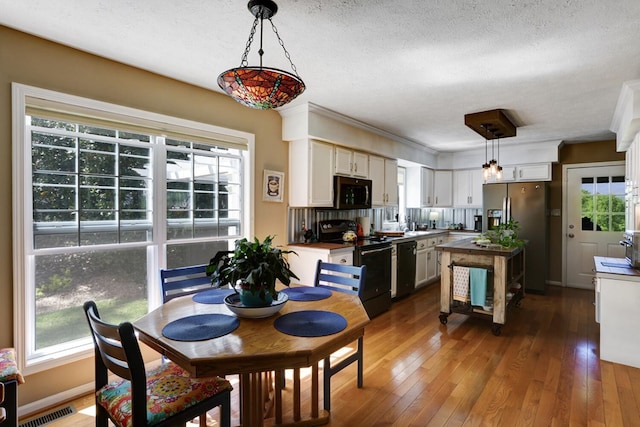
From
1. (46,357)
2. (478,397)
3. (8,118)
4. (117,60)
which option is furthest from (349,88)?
(46,357)

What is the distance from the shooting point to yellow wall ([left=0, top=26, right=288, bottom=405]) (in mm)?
2049

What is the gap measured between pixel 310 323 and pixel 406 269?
3.35m

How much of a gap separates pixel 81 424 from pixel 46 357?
1.71ft

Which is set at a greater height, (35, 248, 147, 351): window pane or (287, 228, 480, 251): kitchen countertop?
(287, 228, 480, 251): kitchen countertop

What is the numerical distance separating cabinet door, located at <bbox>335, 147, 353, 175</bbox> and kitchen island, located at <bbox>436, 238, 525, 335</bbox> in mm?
1411

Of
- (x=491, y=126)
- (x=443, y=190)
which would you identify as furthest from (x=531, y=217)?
(x=491, y=126)

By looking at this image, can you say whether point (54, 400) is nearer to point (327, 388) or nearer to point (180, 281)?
point (180, 281)

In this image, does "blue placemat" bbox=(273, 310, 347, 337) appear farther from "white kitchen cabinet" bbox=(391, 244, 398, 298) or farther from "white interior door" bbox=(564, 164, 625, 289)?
"white interior door" bbox=(564, 164, 625, 289)

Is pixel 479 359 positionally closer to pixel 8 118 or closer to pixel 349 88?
pixel 349 88

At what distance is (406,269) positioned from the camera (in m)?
4.73

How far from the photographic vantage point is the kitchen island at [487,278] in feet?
11.4

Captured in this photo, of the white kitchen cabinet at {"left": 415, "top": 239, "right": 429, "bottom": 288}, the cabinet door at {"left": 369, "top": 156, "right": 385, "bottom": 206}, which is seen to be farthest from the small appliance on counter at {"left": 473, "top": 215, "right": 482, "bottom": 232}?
the cabinet door at {"left": 369, "top": 156, "right": 385, "bottom": 206}

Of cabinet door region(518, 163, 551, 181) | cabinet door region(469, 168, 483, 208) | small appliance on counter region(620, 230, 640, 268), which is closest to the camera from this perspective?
small appliance on counter region(620, 230, 640, 268)

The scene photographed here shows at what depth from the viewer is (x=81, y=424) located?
6.77ft
